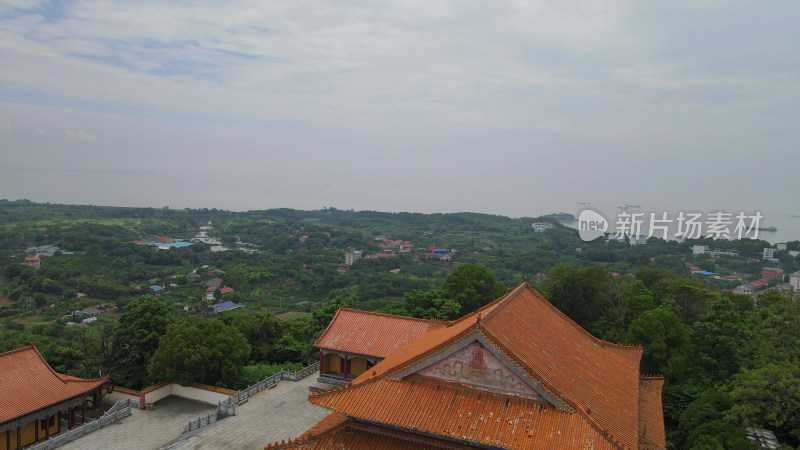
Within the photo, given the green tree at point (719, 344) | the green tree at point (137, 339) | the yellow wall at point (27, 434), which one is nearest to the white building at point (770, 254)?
the green tree at point (719, 344)

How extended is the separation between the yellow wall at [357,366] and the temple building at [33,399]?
971cm

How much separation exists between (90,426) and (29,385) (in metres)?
2.72

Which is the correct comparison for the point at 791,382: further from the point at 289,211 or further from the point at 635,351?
the point at 289,211

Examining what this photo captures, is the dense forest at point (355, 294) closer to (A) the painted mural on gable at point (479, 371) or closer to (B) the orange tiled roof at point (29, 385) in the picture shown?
(B) the orange tiled roof at point (29, 385)

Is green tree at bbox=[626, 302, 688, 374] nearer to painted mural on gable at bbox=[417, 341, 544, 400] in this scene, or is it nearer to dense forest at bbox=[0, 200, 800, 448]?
dense forest at bbox=[0, 200, 800, 448]

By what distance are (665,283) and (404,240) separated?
111 m

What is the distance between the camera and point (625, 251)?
9994 centimetres

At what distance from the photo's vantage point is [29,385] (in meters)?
18.2

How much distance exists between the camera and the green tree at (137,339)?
23.1 m

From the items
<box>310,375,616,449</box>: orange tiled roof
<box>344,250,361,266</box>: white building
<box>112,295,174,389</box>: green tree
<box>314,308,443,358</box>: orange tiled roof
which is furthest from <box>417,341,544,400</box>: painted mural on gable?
<box>344,250,361,266</box>: white building

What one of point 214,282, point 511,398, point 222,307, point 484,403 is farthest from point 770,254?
point 484,403

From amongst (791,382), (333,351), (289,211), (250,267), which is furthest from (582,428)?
(289,211)

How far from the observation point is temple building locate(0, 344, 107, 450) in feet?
56.1

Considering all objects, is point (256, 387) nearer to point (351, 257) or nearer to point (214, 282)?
point (214, 282)
